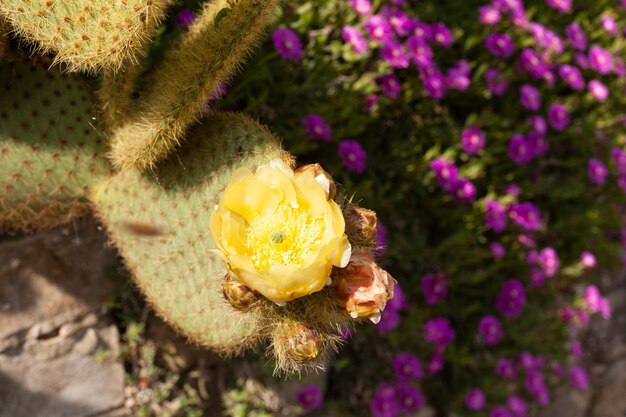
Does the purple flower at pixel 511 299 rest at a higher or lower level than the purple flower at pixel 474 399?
higher

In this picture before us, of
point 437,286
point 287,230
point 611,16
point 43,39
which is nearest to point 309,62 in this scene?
point 437,286

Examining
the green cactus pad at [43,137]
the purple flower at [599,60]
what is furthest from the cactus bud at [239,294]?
the purple flower at [599,60]

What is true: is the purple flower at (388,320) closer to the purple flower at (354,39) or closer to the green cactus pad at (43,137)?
the purple flower at (354,39)

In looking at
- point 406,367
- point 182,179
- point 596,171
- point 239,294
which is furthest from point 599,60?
point 239,294

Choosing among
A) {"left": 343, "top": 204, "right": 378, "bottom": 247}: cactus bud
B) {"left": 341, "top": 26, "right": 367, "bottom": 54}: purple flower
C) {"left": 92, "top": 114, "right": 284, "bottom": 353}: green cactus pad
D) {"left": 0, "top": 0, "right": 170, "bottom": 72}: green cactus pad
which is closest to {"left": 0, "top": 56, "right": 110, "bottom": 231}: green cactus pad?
{"left": 92, "top": 114, "right": 284, "bottom": 353}: green cactus pad

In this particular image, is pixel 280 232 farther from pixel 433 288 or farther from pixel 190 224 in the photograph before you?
pixel 433 288

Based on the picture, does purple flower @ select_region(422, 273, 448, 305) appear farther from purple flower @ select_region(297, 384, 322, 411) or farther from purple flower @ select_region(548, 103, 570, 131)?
purple flower @ select_region(548, 103, 570, 131)
